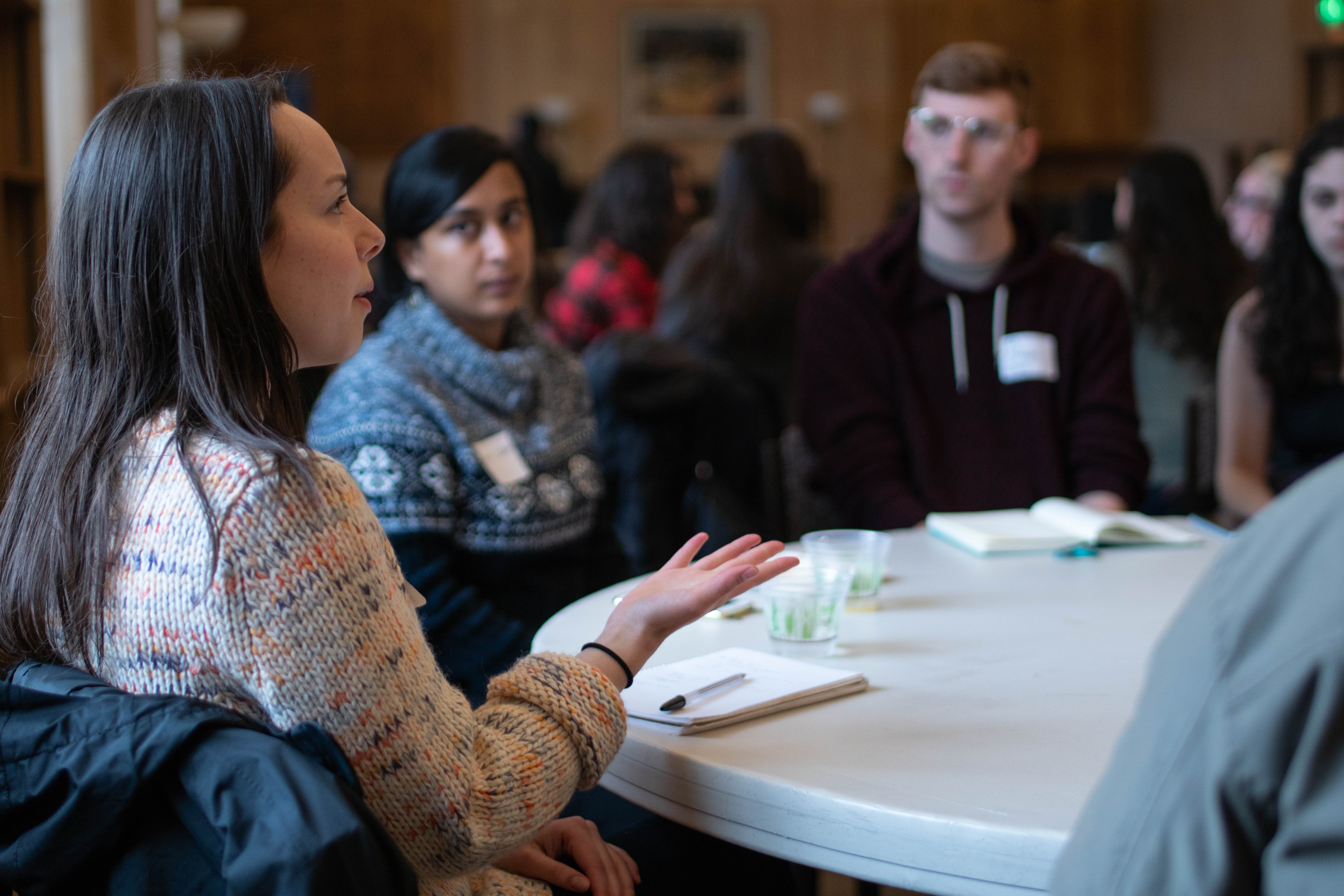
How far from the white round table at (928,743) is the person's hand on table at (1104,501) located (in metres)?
0.72

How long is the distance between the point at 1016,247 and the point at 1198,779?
2.15 metres

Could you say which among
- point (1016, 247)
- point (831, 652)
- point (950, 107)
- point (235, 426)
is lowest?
point (831, 652)

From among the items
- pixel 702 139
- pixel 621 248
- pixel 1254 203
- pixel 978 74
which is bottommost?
pixel 621 248

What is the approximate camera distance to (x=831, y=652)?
1223mm

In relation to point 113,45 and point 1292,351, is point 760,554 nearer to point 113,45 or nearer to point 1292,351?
point 1292,351

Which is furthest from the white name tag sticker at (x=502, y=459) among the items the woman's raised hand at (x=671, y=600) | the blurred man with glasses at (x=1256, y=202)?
the blurred man with glasses at (x=1256, y=202)

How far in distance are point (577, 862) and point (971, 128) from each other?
1801mm

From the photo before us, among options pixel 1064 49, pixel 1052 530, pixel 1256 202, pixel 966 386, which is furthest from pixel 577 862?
pixel 1064 49

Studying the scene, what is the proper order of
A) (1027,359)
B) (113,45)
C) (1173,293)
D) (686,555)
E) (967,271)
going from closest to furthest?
(686,555), (1027,359), (967,271), (1173,293), (113,45)

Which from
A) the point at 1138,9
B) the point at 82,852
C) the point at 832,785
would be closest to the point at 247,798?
the point at 82,852

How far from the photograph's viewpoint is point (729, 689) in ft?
3.56

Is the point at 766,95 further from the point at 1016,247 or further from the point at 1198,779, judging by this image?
the point at 1198,779

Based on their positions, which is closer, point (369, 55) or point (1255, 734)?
point (1255, 734)

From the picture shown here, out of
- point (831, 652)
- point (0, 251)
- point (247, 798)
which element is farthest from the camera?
point (0, 251)
